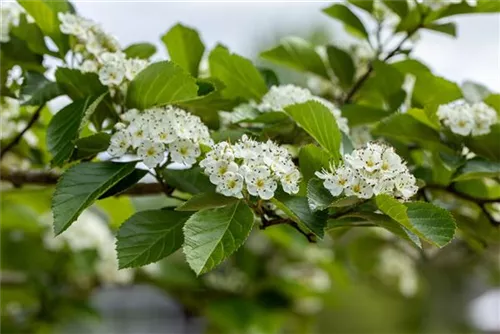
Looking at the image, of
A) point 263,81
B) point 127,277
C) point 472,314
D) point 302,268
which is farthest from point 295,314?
A: point 472,314

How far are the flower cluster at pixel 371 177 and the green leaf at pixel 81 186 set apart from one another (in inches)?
→ 6.5

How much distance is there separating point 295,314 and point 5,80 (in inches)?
42.7

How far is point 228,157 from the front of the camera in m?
0.53

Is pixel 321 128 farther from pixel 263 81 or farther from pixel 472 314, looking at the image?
pixel 472 314

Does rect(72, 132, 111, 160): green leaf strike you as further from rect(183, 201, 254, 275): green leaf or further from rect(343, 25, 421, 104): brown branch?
rect(343, 25, 421, 104): brown branch

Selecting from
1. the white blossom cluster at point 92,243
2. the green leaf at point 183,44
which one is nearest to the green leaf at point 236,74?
the green leaf at point 183,44

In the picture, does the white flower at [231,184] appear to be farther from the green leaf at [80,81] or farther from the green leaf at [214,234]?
the green leaf at [80,81]

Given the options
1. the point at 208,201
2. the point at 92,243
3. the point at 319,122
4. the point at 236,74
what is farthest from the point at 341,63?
the point at 92,243

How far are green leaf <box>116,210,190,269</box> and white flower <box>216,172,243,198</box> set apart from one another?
0.21 ft

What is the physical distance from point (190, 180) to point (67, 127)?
120mm

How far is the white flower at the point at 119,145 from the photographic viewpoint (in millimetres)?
592

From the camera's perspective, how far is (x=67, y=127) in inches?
24.9

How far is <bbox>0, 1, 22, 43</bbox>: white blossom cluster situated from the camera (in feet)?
2.41

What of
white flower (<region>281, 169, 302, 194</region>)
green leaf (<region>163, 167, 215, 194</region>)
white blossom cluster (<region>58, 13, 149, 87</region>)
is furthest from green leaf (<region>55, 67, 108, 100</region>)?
white flower (<region>281, 169, 302, 194</region>)
